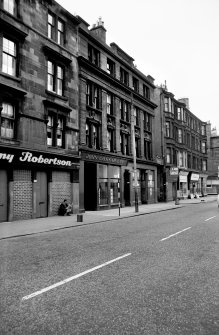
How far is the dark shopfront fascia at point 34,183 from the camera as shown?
664 inches

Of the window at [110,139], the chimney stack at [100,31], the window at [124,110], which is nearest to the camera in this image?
the chimney stack at [100,31]

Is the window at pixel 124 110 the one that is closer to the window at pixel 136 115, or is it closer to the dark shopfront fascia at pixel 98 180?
the window at pixel 136 115

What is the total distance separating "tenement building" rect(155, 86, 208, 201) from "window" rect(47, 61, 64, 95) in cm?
1767

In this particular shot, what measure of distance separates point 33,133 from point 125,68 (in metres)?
16.9

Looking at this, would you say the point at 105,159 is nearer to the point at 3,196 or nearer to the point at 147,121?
the point at 3,196

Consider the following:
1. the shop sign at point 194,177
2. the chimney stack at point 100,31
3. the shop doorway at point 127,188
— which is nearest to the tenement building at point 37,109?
the chimney stack at point 100,31

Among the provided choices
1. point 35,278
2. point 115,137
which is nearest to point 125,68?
point 115,137

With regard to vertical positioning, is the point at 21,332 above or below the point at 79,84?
below

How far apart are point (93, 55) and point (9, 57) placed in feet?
34.5

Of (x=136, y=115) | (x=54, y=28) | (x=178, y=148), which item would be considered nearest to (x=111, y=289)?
(x=54, y=28)

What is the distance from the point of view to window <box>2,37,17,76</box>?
1738 cm

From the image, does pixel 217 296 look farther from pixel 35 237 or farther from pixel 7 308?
pixel 35 237

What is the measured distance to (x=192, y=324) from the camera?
12.0 ft

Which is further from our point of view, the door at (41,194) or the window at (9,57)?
the door at (41,194)
